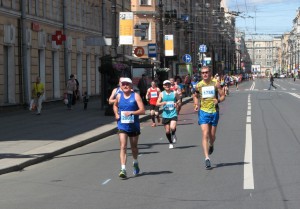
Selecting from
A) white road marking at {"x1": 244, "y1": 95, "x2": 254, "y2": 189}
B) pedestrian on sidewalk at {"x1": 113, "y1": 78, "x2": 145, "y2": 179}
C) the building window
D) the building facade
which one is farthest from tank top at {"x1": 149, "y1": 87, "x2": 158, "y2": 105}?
the building window

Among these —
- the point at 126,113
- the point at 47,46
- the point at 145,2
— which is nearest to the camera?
the point at 126,113

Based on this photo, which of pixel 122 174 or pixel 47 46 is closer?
pixel 122 174

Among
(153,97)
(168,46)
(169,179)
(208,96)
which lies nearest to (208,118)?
(208,96)

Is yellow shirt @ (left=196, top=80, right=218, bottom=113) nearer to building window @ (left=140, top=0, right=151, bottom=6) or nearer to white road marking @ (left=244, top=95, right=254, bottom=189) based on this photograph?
white road marking @ (left=244, top=95, right=254, bottom=189)

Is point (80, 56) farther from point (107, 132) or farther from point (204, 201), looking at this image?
point (204, 201)

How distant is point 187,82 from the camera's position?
1789 inches

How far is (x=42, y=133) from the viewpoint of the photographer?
16.9 meters

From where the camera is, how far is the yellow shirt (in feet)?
35.3

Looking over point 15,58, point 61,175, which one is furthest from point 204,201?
point 15,58

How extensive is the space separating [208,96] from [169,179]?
192 centimetres

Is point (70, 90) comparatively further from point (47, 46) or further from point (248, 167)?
point (248, 167)

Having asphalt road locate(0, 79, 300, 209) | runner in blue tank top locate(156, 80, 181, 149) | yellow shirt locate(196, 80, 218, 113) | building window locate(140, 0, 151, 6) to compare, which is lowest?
asphalt road locate(0, 79, 300, 209)

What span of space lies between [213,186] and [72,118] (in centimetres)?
1423

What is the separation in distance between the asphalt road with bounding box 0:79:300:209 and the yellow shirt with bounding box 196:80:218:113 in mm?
1061
